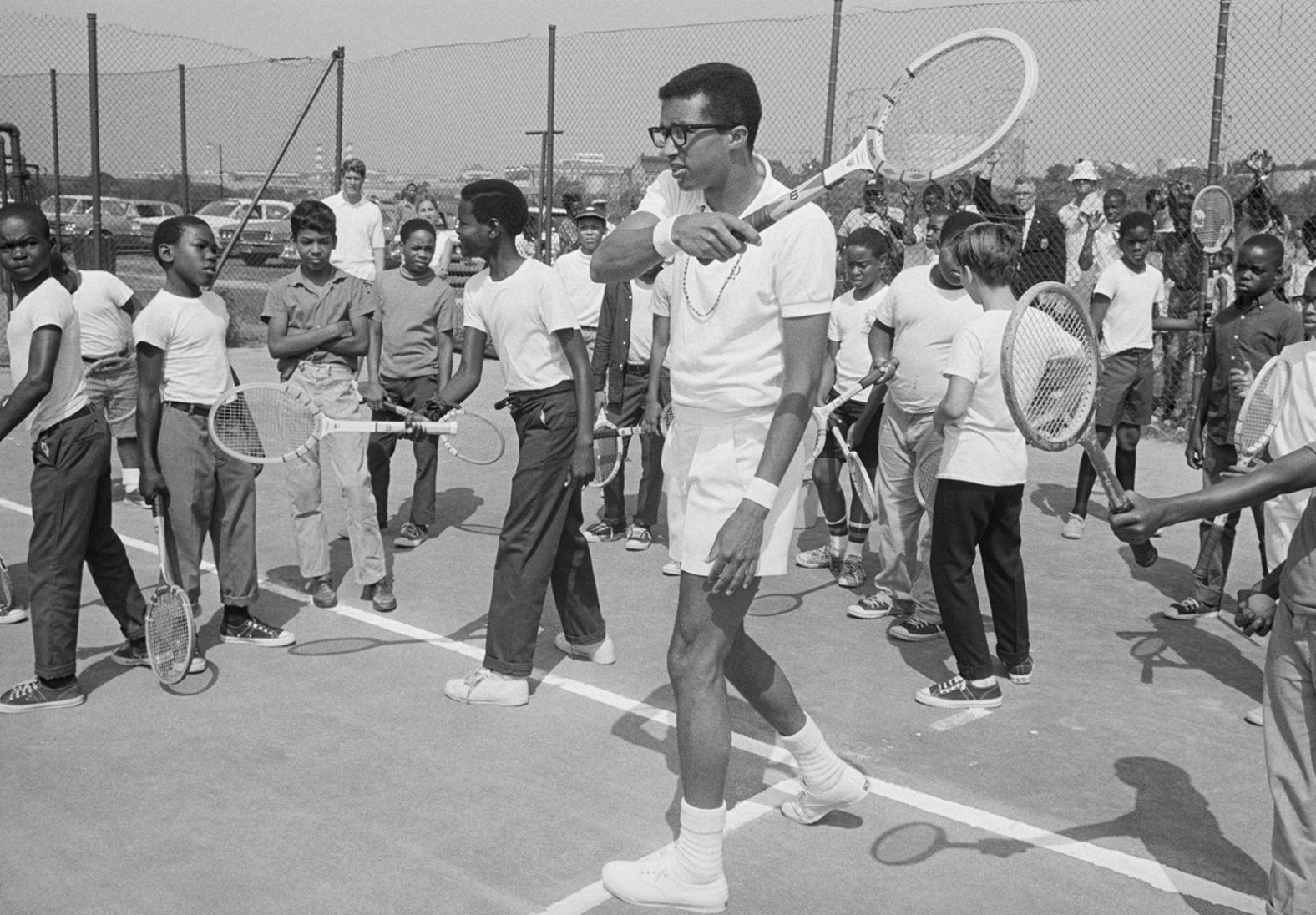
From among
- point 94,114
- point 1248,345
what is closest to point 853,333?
point 1248,345

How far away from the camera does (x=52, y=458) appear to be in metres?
5.41

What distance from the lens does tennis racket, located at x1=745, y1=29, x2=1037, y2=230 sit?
393 cm

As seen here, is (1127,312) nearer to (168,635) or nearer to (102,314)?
(168,635)

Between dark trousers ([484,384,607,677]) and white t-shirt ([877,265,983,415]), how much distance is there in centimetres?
186

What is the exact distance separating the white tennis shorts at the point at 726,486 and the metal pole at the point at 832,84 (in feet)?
28.2

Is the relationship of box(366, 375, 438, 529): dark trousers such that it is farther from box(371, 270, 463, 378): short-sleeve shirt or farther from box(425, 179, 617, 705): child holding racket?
box(425, 179, 617, 705): child holding racket

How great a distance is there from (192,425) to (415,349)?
2457 millimetres

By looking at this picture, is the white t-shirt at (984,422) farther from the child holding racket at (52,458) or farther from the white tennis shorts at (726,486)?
the child holding racket at (52,458)

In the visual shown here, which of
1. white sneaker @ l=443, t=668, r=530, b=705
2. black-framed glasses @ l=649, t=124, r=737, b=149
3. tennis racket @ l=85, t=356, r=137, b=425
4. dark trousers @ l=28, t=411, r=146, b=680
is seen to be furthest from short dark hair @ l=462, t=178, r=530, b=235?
tennis racket @ l=85, t=356, r=137, b=425

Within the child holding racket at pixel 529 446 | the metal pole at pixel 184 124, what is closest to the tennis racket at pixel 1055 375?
the child holding racket at pixel 529 446

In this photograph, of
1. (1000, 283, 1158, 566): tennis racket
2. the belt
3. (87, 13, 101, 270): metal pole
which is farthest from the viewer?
(87, 13, 101, 270): metal pole

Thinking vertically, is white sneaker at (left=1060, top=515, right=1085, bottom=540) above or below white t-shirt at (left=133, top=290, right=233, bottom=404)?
below

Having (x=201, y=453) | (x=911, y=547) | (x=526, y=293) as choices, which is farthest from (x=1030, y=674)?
(x=201, y=453)

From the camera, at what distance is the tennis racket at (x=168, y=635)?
550 centimetres
